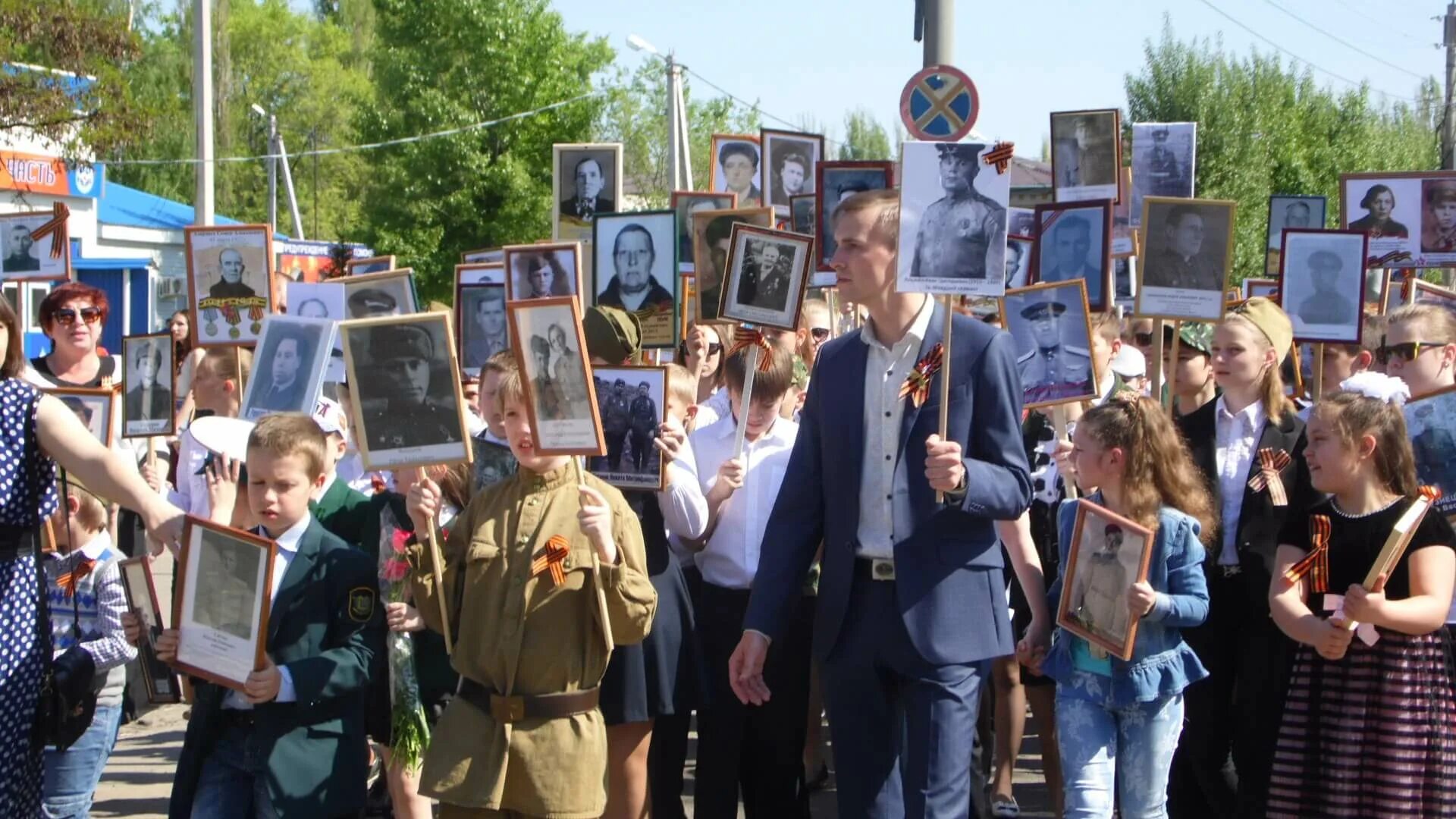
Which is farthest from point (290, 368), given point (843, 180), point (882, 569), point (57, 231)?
point (57, 231)

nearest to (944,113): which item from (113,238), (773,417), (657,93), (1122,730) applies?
(773,417)

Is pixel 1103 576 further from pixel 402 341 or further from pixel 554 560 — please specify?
pixel 402 341

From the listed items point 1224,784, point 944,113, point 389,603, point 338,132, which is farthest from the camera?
point 338,132

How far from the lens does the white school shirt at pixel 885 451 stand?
454cm

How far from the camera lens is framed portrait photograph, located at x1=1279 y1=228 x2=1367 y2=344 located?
7.34 metres

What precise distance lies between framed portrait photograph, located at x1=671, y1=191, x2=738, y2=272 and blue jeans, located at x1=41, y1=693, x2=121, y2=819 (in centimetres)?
456

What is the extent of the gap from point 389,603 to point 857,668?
1.46 meters

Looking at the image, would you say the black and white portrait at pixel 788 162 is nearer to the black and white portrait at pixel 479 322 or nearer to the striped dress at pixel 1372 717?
the black and white portrait at pixel 479 322

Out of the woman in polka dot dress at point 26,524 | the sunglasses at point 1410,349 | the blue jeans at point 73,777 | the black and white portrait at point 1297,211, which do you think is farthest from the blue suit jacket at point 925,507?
the black and white portrait at point 1297,211

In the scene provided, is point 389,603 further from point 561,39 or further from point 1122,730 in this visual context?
point 561,39

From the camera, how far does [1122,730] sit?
5.09 m

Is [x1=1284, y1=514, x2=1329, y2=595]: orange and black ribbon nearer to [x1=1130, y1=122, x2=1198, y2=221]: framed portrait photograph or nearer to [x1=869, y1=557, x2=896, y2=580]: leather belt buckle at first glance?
[x1=869, y1=557, x2=896, y2=580]: leather belt buckle

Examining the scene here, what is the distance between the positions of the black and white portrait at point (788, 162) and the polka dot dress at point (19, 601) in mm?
Answer: 7087

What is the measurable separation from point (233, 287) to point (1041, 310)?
3918mm
